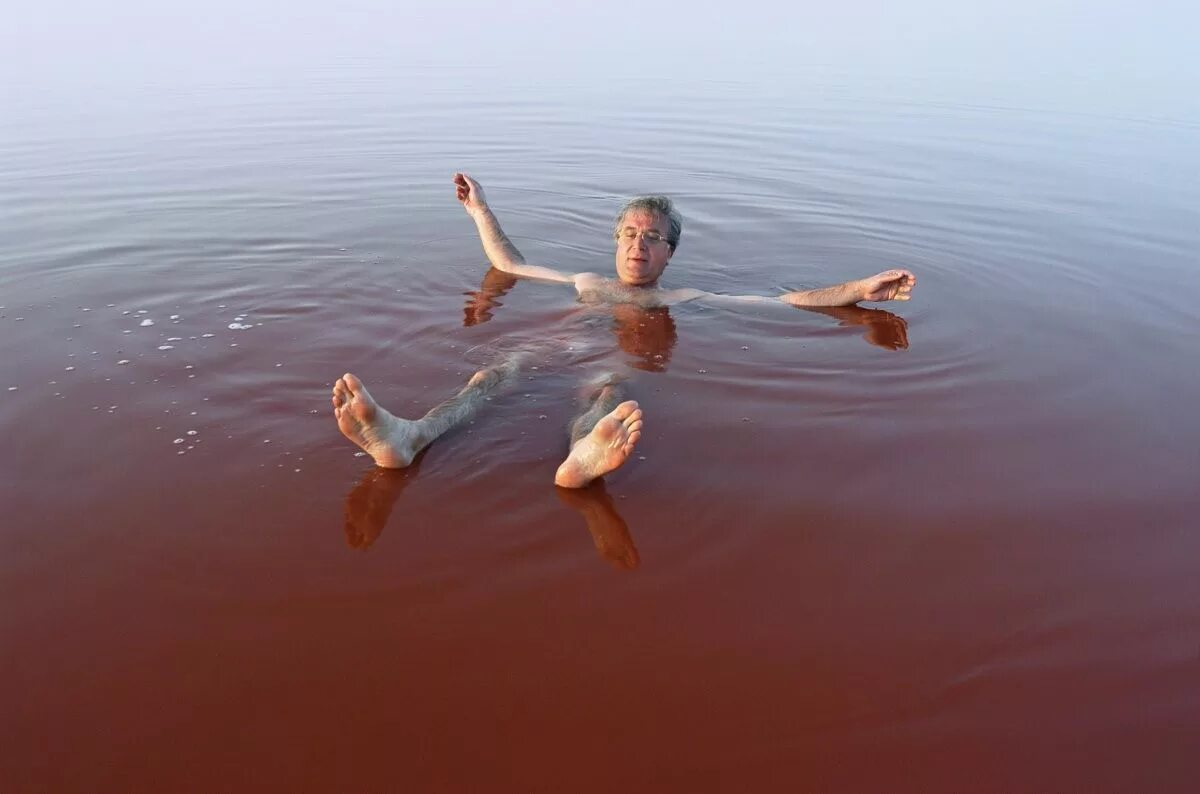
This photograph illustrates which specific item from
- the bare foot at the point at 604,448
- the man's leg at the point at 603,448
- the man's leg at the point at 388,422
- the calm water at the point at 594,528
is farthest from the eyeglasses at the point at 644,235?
the bare foot at the point at 604,448

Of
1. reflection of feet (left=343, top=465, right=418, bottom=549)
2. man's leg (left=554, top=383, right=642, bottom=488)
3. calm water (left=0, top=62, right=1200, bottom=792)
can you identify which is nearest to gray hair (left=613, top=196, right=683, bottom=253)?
calm water (left=0, top=62, right=1200, bottom=792)

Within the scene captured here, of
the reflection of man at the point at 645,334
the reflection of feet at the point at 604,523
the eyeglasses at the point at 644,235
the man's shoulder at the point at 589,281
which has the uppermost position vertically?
the eyeglasses at the point at 644,235

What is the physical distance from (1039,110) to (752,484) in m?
14.0

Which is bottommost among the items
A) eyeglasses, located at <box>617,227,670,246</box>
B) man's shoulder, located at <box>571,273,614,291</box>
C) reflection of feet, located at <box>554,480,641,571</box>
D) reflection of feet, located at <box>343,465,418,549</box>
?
man's shoulder, located at <box>571,273,614,291</box>

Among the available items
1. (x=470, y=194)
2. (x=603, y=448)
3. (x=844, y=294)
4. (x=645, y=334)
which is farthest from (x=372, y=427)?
(x=844, y=294)

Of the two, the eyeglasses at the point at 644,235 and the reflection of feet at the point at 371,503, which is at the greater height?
the eyeglasses at the point at 644,235

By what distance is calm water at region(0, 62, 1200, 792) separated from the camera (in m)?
2.23

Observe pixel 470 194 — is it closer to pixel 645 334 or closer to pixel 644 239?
pixel 644 239

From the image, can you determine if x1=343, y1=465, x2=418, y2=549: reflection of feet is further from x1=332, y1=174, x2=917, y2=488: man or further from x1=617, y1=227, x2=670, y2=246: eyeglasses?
x1=617, y1=227, x2=670, y2=246: eyeglasses

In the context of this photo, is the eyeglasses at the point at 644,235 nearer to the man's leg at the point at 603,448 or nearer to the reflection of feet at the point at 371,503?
the man's leg at the point at 603,448

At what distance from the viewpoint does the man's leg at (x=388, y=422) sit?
3.12m

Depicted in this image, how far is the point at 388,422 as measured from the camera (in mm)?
3295

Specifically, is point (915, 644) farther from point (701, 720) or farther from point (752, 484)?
point (752, 484)

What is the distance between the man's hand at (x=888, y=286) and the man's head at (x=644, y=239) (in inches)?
52.0
